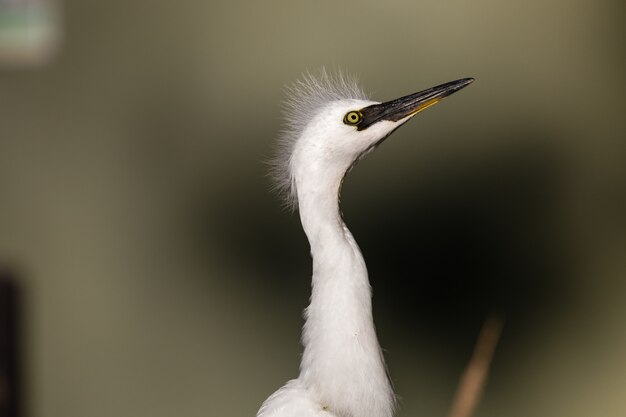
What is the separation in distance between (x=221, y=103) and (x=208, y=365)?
569 millimetres

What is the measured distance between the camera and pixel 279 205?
2.00 metres

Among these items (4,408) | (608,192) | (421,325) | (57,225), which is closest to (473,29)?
(608,192)

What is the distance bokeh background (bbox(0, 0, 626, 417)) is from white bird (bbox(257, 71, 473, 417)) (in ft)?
2.98

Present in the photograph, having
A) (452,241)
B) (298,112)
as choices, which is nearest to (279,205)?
(452,241)

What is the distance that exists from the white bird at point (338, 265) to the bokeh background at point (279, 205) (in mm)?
908

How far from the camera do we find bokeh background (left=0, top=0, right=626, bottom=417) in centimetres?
199

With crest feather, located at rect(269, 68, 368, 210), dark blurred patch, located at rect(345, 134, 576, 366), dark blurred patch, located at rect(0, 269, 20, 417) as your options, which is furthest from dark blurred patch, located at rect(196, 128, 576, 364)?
crest feather, located at rect(269, 68, 368, 210)

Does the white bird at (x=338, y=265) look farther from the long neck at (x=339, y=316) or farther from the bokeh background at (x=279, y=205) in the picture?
the bokeh background at (x=279, y=205)

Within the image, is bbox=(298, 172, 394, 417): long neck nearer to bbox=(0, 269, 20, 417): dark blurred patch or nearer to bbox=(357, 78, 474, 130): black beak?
bbox=(357, 78, 474, 130): black beak

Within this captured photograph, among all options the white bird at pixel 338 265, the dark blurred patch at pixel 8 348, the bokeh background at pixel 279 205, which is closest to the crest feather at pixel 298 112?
the white bird at pixel 338 265

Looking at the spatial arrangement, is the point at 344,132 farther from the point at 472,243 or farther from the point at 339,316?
Answer: the point at 472,243

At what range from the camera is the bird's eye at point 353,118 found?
105 cm

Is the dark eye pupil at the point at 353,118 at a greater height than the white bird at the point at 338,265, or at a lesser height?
greater

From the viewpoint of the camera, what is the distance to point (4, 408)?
2.06 meters
